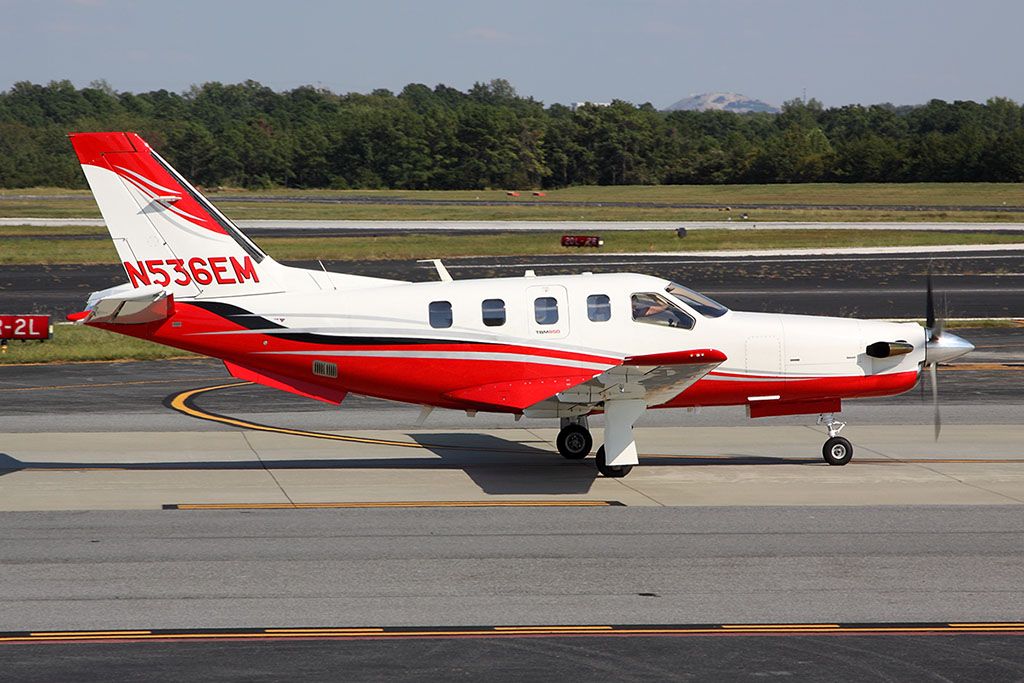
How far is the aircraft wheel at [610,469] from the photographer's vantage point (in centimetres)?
1822

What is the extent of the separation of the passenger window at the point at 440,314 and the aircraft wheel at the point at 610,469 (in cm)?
295

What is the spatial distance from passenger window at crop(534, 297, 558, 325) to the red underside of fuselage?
0.44m

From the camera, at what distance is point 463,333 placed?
18516 mm

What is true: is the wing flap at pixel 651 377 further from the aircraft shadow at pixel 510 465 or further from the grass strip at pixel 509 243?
the grass strip at pixel 509 243

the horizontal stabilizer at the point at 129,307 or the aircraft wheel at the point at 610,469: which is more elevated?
the horizontal stabilizer at the point at 129,307

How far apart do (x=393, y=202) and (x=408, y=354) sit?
8983 centimetres

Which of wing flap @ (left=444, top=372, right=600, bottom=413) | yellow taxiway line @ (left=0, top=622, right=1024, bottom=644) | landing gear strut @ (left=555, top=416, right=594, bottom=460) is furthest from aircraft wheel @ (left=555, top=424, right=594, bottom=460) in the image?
yellow taxiway line @ (left=0, top=622, right=1024, bottom=644)

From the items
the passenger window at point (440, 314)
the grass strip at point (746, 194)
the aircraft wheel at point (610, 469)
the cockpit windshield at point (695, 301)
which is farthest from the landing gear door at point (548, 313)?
the grass strip at point (746, 194)

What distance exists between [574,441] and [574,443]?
31 mm

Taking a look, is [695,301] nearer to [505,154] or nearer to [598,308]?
[598,308]

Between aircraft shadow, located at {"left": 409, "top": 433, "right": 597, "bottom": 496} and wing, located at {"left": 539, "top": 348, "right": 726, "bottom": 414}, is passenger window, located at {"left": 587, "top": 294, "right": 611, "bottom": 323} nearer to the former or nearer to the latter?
wing, located at {"left": 539, "top": 348, "right": 726, "bottom": 414}

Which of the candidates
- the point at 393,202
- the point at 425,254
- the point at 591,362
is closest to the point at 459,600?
the point at 591,362

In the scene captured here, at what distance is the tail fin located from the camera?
709 inches

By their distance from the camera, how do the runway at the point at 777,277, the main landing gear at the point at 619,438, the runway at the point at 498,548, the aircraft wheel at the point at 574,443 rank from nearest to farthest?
the runway at the point at 498,548 → the main landing gear at the point at 619,438 → the aircraft wheel at the point at 574,443 → the runway at the point at 777,277
